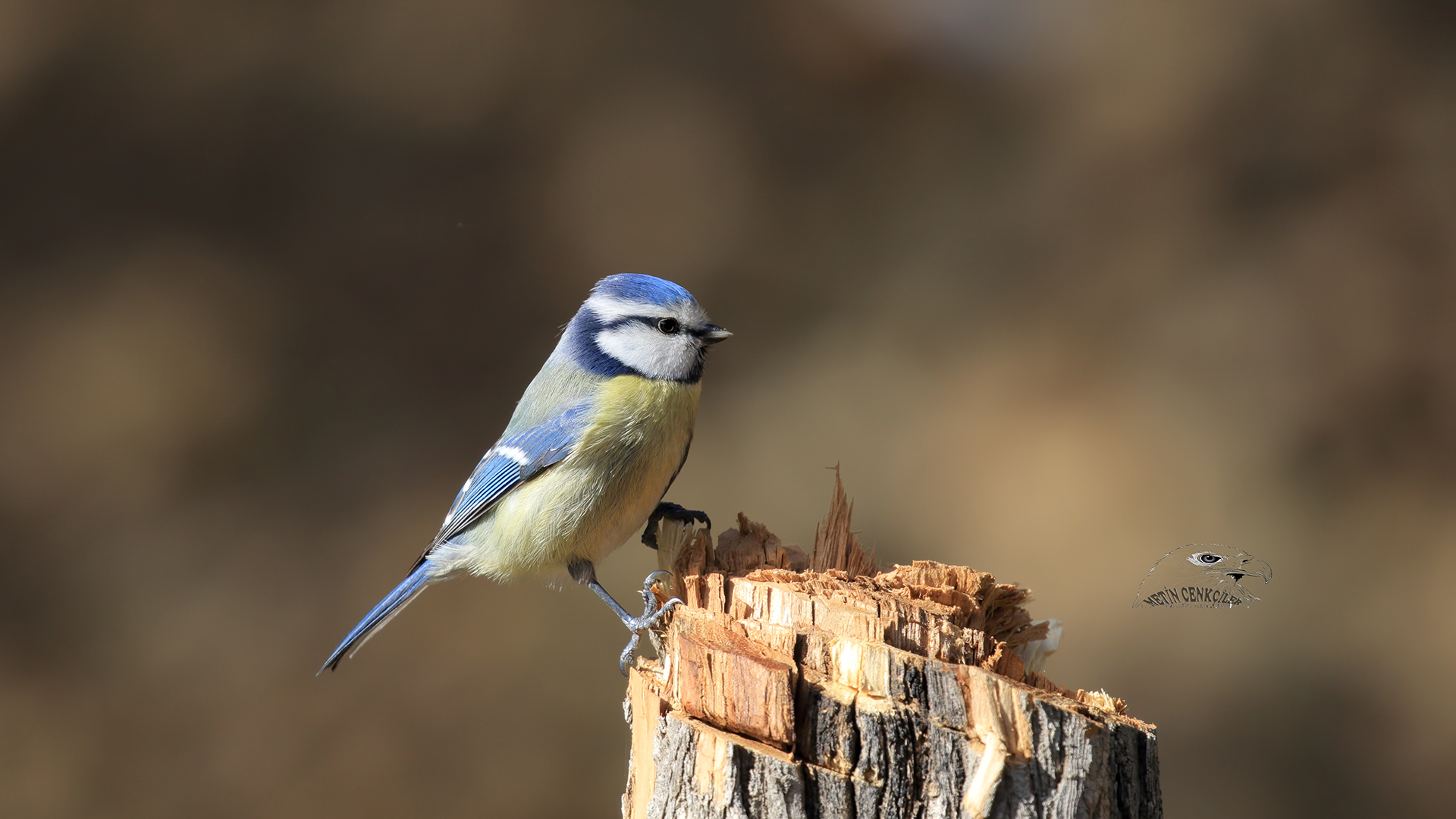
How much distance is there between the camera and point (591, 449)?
6.45 ft

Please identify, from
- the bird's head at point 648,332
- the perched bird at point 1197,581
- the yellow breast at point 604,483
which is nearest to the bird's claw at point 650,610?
the yellow breast at point 604,483

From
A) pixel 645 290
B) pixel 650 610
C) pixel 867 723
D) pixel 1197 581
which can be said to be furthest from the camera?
pixel 645 290

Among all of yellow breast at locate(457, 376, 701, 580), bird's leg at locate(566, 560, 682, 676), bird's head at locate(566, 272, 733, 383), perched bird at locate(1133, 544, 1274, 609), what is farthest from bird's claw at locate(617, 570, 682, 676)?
perched bird at locate(1133, 544, 1274, 609)

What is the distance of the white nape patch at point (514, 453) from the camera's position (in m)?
2.06

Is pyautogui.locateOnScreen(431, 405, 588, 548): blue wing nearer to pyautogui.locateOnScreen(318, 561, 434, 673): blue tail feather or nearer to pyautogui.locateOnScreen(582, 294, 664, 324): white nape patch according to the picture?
pyautogui.locateOnScreen(318, 561, 434, 673): blue tail feather

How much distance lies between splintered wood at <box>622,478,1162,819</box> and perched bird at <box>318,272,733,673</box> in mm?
586

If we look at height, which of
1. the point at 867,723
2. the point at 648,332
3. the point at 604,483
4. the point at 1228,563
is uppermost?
the point at 648,332

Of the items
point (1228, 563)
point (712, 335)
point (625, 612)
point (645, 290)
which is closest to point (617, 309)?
point (645, 290)

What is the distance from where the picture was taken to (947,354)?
374cm

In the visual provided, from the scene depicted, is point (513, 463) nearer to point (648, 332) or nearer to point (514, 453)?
point (514, 453)

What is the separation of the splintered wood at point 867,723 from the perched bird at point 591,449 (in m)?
0.59

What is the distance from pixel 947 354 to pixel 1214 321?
976 millimetres

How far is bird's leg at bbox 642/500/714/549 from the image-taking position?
2082mm

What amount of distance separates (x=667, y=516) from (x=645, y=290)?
1.76ft
